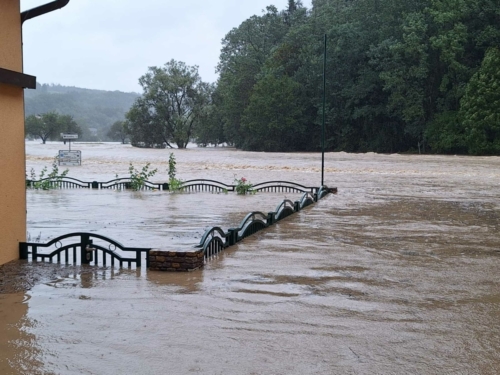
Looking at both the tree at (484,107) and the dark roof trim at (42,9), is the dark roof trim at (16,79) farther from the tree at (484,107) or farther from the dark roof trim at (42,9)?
the tree at (484,107)

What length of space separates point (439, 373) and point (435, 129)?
55.8 metres

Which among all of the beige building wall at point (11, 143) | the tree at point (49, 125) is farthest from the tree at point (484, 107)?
the tree at point (49, 125)

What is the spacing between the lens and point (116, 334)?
6355 millimetres

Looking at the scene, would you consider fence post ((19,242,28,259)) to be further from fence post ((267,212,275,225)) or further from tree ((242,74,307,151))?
tree ((242,74,307,151))

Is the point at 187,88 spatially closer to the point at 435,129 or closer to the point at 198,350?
the point at 435,129

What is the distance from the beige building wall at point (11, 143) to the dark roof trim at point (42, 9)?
232 millimetres

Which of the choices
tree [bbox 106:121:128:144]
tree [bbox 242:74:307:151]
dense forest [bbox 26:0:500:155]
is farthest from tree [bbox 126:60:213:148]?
tree [bbox 106:121:128:144]

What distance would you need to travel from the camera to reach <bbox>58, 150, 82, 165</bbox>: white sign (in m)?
53.6

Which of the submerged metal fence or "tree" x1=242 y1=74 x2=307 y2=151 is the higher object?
"tree" x1=242 y1=74 x2=307 y2=151

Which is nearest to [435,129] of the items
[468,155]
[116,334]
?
[468,155]

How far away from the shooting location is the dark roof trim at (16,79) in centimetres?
949

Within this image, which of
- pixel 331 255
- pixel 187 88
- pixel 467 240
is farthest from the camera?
pixel 187 88

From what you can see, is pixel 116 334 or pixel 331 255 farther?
pixel 331 255

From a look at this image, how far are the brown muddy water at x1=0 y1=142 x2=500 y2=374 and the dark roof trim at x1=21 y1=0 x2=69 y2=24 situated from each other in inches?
162
